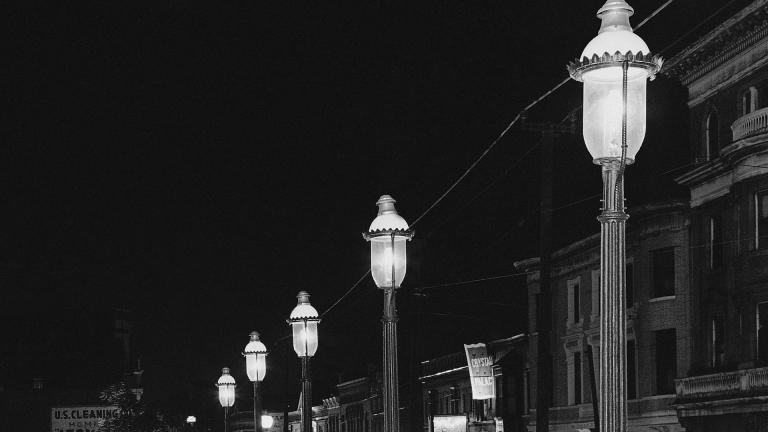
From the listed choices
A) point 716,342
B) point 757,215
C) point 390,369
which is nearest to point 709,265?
point 716,342

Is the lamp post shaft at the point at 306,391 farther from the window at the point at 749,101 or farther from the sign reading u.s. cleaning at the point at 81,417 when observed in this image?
the sign reading u.s. cleaning at the point at 81,417

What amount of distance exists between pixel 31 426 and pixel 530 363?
29.9 metres

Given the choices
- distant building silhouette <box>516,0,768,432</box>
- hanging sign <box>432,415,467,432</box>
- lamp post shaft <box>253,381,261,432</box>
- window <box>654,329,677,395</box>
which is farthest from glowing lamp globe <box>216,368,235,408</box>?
window <box>654,329,677,395</box>

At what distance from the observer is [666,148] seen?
4266 cm

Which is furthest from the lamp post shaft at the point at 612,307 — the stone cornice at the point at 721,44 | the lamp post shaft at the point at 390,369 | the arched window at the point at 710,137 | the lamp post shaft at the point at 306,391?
the arched window at the point at 710,137

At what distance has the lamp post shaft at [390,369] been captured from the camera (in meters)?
15.0

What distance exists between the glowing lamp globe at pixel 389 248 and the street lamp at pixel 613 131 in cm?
713

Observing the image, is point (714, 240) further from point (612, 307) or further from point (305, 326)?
point (612, 307)

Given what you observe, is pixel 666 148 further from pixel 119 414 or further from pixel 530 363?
pixel 119 414

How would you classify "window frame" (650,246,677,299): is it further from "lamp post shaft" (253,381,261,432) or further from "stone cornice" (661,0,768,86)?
"lamp post shaft" (253,381,261,432)

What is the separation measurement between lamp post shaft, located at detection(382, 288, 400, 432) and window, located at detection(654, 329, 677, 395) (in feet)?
82.8

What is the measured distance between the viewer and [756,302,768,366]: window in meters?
33.9

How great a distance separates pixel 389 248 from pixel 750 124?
20718mm

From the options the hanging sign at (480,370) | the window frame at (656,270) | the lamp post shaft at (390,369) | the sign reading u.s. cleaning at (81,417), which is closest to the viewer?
the lamp post shaft at (390,369)
